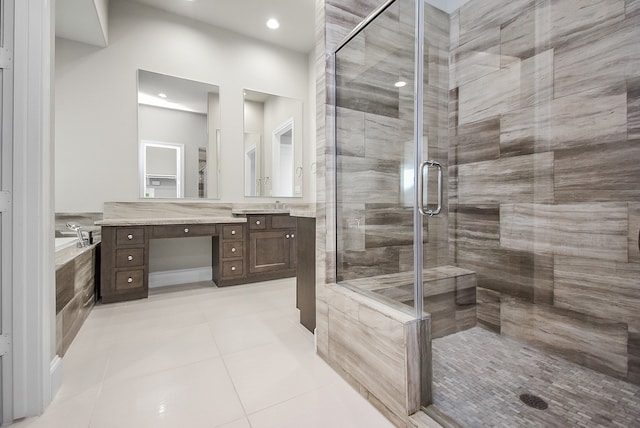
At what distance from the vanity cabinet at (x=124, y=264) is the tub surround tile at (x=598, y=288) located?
338 cm

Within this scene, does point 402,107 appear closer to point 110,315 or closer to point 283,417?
point 283,417

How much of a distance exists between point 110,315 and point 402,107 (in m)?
2.88

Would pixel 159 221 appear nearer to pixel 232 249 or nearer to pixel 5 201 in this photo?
pixel 232 249

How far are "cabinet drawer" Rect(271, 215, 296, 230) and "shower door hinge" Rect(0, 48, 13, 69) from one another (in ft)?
8.03

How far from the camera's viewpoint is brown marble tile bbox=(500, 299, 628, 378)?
1.50m

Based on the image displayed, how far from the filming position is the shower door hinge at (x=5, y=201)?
3.97 feet

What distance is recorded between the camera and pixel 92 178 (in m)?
3.01

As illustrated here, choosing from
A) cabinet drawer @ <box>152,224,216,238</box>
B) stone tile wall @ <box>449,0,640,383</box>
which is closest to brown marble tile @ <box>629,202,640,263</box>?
stone tile wall @ <box>449,0,640,383</box>

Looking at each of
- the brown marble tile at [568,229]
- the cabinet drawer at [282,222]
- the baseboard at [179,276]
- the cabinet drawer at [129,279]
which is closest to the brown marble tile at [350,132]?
the brown marble tile at [568,229]

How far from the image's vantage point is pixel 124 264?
8.90ft

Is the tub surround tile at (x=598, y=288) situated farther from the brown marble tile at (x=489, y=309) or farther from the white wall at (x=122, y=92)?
the white wall at (x=122, y=92)

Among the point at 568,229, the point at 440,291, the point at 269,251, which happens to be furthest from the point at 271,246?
the point at 568,229

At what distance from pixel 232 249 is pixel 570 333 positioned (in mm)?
2968

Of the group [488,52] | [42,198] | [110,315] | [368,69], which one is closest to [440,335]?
[368,69]
